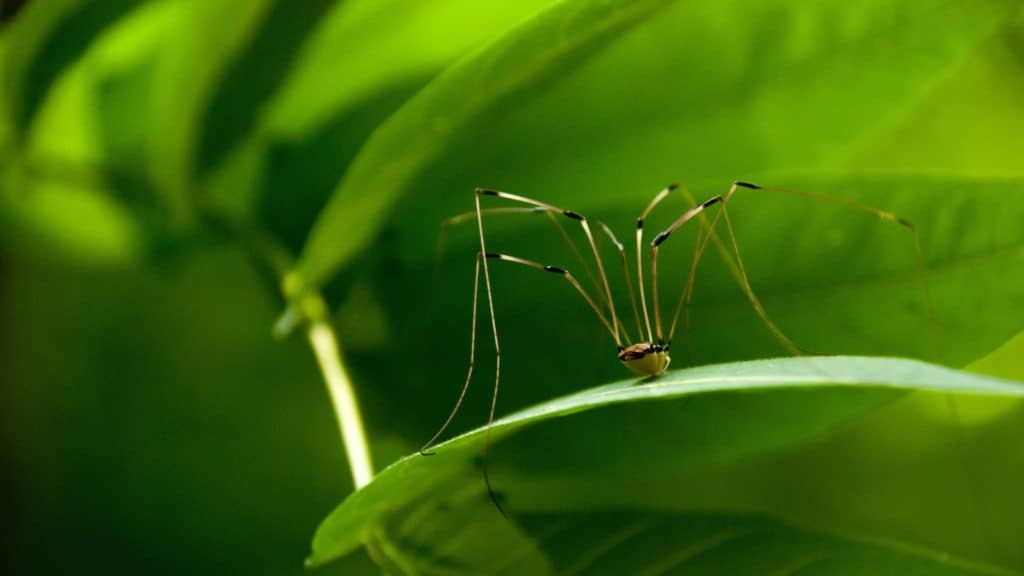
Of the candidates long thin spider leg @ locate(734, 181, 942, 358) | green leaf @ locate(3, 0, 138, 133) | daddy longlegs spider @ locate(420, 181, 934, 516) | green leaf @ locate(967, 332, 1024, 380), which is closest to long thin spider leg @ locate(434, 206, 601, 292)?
daddy longlegs spider @ locate(420, 181, 934, 516)

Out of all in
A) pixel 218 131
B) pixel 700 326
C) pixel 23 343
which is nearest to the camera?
pixel 700 326

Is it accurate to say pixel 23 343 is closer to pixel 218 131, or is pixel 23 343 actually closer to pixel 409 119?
pixel 218 131

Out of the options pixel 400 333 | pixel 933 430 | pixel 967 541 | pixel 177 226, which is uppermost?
pixel 177 226

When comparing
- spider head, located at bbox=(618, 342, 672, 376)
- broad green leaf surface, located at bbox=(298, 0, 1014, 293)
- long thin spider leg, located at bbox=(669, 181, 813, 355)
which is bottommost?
spider head, located at bbox=(618, 342, 672, 376)

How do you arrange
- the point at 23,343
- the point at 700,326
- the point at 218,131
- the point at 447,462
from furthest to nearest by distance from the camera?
the point at 23,343 < the point at 218,131 < the point at 700,326 < the point at 447,462

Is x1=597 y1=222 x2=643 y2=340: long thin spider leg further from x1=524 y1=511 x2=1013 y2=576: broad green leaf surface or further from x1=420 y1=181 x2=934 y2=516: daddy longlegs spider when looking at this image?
x1=524 y1=511 x2=1013 y2=576: broad green leaf surface

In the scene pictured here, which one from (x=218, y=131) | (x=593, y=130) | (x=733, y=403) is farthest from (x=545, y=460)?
(x=218, y=131)

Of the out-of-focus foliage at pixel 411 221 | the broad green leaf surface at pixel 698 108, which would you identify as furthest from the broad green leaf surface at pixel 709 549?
the broad green leaf surface at pixel 698 108

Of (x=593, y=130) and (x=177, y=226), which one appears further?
(x=177, y=226)
